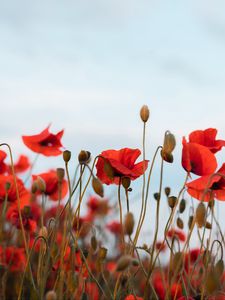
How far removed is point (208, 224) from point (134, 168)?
0.36m

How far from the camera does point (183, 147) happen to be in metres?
1.63

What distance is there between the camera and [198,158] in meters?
1.62

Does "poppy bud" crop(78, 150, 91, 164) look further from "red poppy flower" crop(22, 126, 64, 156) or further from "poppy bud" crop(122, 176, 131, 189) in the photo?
"red poppy flower" crop(22, 126, 64, 156)

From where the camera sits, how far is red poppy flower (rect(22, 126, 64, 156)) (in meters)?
2.22

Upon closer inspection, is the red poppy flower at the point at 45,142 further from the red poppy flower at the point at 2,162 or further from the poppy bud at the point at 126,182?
the poppy bud at the point at 126,182

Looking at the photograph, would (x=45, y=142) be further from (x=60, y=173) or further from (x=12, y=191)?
(x=60, y=173)

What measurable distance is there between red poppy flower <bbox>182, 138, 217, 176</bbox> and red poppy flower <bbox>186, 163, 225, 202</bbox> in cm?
3

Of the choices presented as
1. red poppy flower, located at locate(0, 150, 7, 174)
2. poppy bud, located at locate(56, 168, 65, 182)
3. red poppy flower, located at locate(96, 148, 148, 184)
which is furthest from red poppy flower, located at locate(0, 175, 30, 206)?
red poppy flower, located at locate(96, 148, 148, 184)

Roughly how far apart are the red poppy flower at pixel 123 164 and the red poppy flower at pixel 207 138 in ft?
0.52

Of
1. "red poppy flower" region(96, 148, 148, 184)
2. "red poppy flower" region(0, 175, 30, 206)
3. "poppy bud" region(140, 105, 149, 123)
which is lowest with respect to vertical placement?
"red poppy flower" region(0, 175, 30, 206)

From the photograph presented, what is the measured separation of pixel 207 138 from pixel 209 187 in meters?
0.17

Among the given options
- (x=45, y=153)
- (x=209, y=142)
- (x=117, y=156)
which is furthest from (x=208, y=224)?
(x=45, y=153)

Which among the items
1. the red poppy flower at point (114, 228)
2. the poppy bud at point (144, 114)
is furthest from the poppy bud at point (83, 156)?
the red poppy flower at point (114, 228)

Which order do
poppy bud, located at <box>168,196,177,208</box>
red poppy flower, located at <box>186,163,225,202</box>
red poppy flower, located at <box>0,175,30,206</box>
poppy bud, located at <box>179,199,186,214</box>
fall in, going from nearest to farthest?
red poppy flower, located at <box>186,163,225,202</box> → poppy bud, located at <box>168,196,177,208</box> → poppy bud, located at <box>179,199,186,214</box> → red poppy flower, located at <box>0,175,30,206</box>
